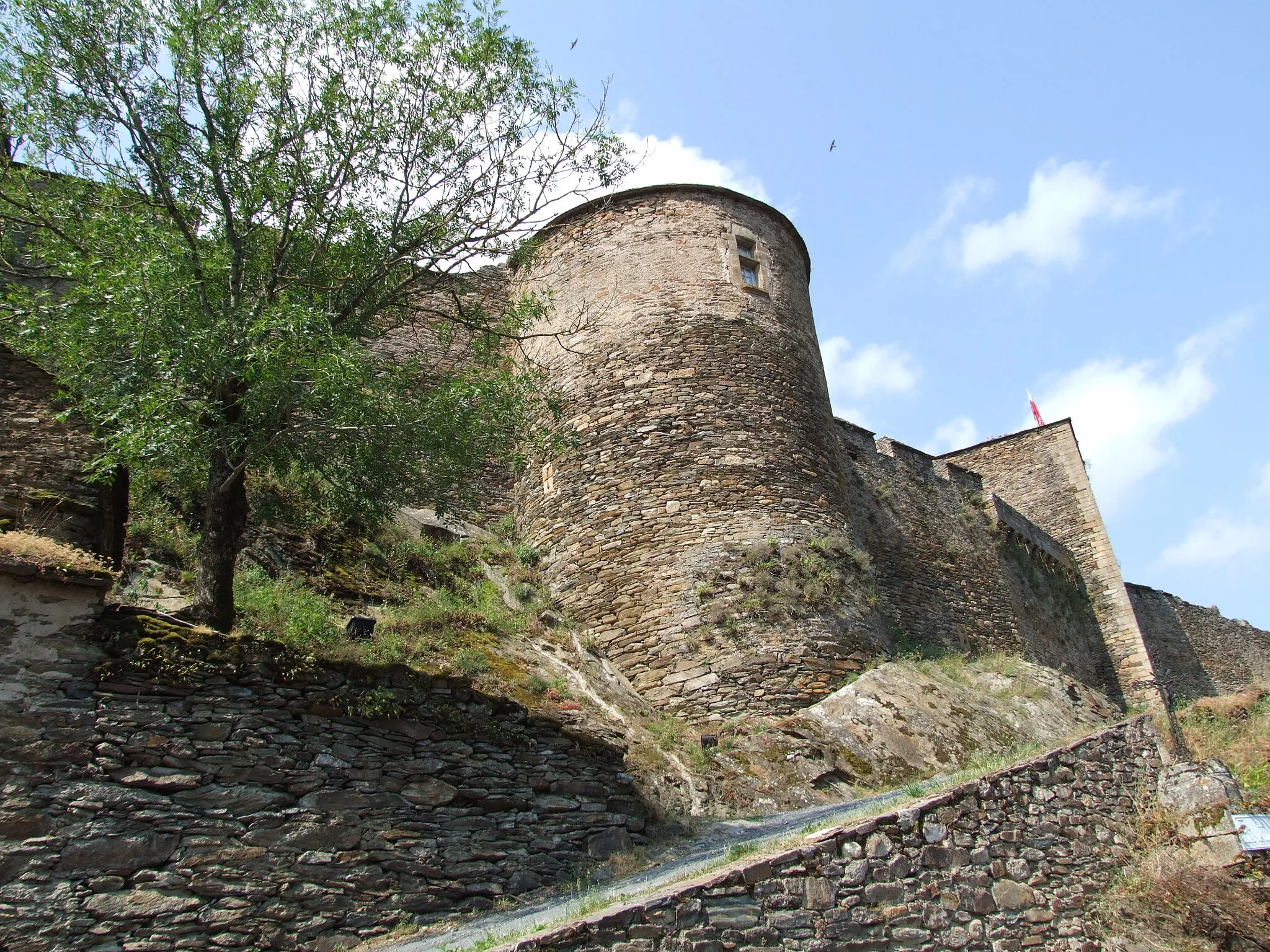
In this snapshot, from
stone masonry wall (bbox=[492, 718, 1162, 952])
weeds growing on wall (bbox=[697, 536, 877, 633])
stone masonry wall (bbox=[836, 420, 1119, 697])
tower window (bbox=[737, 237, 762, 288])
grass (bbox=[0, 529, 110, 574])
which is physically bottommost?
stone masonry wall (bbox=[492, 718, 1162, 952])

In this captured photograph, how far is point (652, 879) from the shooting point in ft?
20.2

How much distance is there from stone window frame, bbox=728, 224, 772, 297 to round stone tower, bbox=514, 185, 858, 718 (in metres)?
0.03

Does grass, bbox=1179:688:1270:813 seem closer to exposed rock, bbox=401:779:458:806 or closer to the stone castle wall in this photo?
exposed rock, bbox=401:779:458:806

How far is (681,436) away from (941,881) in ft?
23.0

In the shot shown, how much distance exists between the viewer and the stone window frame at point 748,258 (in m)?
14.1

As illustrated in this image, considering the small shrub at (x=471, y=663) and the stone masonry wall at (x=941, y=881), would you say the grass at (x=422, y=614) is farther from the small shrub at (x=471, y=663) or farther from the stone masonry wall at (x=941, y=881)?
the stone masonry wall at (x=941, y=881)

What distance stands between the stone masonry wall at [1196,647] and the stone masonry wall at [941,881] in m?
18.4

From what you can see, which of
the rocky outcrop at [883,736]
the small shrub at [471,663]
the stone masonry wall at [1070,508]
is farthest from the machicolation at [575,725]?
the stone masonry wall at [1070,508]

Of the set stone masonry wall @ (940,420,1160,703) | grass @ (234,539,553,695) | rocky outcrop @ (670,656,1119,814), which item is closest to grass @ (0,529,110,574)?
grass @ (234,539,553,695)

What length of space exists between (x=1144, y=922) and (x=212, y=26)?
10533 mm

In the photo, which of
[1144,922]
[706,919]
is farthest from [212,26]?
[1144,922]

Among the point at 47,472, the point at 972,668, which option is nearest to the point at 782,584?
the point at 972,668

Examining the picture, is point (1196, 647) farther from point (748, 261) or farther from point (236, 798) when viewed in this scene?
point (236, 798)

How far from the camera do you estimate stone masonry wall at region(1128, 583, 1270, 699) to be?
24922 millimetres
